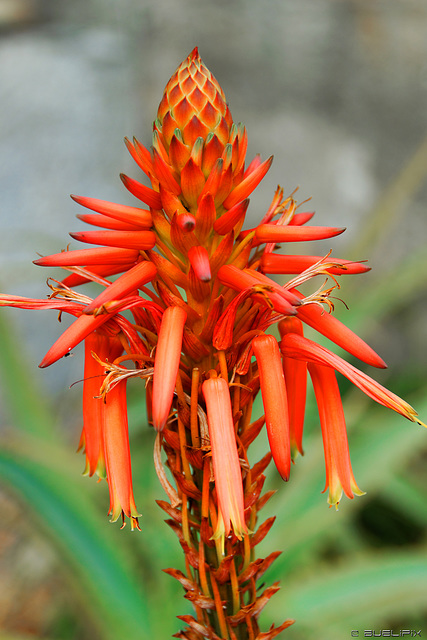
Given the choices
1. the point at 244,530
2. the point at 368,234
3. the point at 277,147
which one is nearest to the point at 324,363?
the point at 244,530

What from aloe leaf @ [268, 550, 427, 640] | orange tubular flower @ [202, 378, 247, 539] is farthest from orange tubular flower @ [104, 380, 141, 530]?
aloe leaf @ [268, 550, 427, 640]

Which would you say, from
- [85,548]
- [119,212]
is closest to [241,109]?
[85,548]

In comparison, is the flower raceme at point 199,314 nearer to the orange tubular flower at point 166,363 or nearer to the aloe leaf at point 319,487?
the orange tubular flower at point 166,363

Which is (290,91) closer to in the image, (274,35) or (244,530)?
(274,35)

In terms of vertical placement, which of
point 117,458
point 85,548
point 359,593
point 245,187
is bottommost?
point 85,548

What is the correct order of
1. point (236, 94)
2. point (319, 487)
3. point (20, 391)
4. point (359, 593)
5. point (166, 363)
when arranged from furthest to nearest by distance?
1. point (236, 94)
2. point (20, 391)
3. point (319, 487)
4. point (359, 593)
5. point (166, 363)

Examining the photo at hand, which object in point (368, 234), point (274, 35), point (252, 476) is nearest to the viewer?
point (252, 476)

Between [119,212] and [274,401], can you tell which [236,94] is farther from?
[274,401]
